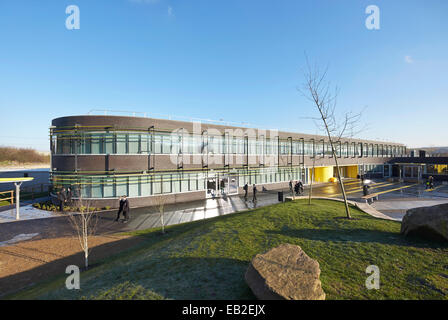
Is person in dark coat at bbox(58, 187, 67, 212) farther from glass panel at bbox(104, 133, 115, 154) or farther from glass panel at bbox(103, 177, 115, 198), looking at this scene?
glass panel at bbox(104, 133, 115, 154)

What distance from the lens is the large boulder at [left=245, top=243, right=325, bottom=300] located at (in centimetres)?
405

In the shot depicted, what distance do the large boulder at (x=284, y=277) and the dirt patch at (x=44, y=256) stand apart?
26.6 feet

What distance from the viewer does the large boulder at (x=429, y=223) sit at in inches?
287

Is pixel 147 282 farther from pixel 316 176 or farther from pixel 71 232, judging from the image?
pixel 316 176

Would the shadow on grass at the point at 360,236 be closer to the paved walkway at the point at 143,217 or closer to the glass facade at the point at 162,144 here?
the paved walkway at the point at 143,217

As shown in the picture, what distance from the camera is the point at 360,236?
28.1 ft

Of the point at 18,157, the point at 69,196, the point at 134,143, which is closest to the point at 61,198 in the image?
the point at 69,196

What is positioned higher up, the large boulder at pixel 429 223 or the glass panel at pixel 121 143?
the glass panel at pixel 121 143

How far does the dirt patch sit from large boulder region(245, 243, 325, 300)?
8105 millimetres

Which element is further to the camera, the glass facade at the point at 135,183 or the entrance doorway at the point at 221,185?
the entrance doorway at the point at 221,185

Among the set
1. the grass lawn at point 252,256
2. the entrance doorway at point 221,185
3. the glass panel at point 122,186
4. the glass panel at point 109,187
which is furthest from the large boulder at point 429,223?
the glass panel at point 109,187

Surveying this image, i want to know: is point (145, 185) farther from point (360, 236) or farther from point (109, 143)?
point (360, 236)

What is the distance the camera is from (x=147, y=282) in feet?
18.6

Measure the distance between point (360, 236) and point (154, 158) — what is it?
Result: 19195mm
